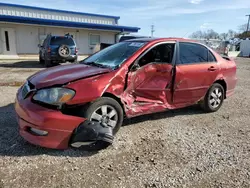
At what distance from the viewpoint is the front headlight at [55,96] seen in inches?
119

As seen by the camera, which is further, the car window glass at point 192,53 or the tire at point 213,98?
the tire at point 213,98

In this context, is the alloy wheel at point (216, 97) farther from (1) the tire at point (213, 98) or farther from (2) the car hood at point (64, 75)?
(2) the car hood at point (64, 75)

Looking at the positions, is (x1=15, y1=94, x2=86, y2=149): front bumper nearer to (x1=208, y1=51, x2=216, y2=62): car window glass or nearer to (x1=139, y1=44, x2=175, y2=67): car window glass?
(x1=139, y1=44, x2=175, y2=67): car window glass

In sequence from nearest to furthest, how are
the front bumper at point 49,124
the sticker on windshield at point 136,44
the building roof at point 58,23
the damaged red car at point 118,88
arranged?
the front bumper at point 49,124, the damaged red car at point 118,88, the sticker on windshield at point 136,44, the building roof at point 58,23

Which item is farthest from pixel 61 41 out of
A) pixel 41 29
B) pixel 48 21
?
pixel 41 29

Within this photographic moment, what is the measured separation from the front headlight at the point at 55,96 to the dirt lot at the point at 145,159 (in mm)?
723

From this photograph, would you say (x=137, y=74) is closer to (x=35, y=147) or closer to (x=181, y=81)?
(x=181, y=81)

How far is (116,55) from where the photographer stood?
4.14 metres

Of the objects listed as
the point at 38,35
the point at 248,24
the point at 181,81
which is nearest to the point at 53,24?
the point at 38,35

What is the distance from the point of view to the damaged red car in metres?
3.02

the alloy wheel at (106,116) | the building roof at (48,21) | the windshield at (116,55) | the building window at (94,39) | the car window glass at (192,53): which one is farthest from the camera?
the building window at (94,39)

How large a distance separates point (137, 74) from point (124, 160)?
146cm

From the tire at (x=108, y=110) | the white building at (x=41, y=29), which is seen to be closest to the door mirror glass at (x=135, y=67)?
the tire at (x=108, y=110)

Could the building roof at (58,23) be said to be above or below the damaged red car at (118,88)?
above
